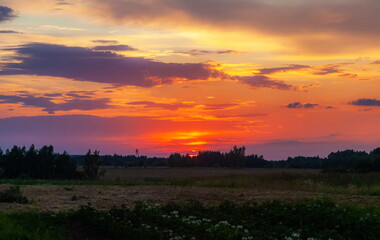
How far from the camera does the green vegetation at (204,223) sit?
44.9 ft

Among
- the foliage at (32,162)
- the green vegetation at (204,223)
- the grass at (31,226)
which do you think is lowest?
the grass at (31,226)

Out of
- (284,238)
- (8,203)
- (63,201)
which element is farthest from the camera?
(63,201)

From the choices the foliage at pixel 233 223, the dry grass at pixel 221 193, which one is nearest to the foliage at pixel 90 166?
the dry grass at pixel 221 193

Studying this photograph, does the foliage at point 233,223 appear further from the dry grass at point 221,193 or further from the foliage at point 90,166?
the foliage at point 90,166

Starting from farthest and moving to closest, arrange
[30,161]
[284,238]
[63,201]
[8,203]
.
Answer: [30,161] < [63,201] < [8,203] < [284,238]

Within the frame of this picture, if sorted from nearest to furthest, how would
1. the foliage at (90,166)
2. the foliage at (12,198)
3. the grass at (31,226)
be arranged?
1. the grass at (31,226)
2. the foliage at (12,198)
3. the foliage at (90,166)

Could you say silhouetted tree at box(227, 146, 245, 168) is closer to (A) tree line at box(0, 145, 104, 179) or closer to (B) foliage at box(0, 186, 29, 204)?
(A) tree line at box(0, 145, 104, 179)

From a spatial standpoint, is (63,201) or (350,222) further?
(63,201)

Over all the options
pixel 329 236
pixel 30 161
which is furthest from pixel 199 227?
pixel 30 161

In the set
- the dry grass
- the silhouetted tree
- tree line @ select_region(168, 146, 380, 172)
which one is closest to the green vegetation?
the dry grass

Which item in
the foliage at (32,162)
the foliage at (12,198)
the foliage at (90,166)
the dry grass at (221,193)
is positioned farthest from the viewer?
the foliage at (32,162)

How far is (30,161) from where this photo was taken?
74750mm

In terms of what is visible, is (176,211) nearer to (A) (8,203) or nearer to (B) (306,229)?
(B) (306,229)

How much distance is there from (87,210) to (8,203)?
20.1 feet
